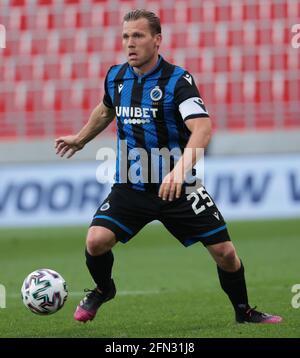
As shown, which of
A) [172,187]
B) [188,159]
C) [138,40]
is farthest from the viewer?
[138,40]

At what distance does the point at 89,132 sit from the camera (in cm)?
675

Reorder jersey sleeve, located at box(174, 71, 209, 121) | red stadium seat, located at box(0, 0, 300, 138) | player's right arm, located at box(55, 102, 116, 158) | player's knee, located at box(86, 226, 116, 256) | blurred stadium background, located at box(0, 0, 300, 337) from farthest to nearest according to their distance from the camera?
red stadium seat, located at box(0, 0, 300, 138), blurred stadium background, located at box(0, 0, 300, 337), player's right arm, located at box(55, 102, 116, 158), player's knee, located at box(86, 226, 116, 256), jersey sleeve, located at box(174, 71, 209, 121)

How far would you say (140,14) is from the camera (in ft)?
20.1

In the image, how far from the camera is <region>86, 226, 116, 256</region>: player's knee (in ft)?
20.4

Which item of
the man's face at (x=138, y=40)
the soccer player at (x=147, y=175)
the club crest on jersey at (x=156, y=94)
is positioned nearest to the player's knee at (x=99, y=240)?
the soccer player at (x=147, y=175)

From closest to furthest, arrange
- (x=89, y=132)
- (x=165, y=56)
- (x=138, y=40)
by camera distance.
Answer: (x=138, y=40), (x=89, y=132), (x=165, y=56)

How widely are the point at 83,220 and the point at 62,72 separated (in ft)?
16.3

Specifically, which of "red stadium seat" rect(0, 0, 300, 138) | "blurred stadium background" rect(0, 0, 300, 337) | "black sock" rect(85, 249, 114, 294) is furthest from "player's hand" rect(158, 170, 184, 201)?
"red stadium seat" rect(0, 0, 300, 138)

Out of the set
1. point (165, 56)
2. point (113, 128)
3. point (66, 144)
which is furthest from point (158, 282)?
point (165, 56)

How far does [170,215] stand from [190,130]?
65 cm

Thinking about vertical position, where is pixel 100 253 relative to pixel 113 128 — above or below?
below

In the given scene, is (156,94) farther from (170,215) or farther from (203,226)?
(203,226)

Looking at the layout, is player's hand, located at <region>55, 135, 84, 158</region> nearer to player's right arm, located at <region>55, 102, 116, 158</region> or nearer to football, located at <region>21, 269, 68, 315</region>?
player's right arm, located at <region>55, 102, 116, 158</region>

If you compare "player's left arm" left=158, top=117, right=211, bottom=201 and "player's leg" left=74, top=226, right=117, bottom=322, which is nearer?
"player's left arm" left=158, top=117, right=211, bottom=201
